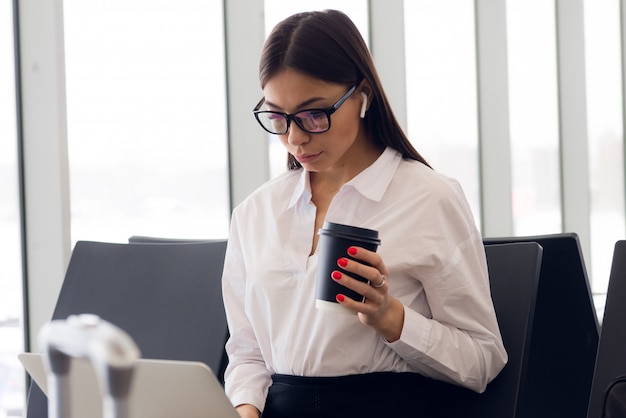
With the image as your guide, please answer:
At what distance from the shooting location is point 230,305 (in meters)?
1.70

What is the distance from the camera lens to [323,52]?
152 centimetres

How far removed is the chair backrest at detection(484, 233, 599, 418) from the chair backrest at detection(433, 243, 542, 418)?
14 centimetres

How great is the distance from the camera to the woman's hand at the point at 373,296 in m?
1.25

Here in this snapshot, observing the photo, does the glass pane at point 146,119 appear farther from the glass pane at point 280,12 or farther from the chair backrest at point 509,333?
the chair backrest at point 509,333

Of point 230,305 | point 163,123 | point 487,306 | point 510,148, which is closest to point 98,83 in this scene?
point 163,123

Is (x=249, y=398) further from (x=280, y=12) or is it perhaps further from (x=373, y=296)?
(x=280, y=12)

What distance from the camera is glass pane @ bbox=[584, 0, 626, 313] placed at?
5.05 metres

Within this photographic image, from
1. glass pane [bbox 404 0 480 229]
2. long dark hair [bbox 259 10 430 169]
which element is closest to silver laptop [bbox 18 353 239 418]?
long dark hair [bbox 259 10 430 169]

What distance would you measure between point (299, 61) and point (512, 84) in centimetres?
343

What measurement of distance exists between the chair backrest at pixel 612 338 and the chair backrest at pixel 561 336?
4.8 inches

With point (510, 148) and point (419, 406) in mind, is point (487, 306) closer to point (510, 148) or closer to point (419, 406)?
point (419, 406)

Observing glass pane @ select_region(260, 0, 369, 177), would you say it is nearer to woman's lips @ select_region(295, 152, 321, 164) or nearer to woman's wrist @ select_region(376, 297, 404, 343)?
woman's lips @ select_region(295, 152, 321, 164)

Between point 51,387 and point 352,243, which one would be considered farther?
point 352,243

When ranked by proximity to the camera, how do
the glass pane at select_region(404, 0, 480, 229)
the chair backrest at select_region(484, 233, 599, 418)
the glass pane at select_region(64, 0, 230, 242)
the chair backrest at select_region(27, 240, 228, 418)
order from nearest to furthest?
the chair backrest at select_region(484, 233, 599, 418) < the chair backrest at select_region(27, 240, 228, 418) < the glass pane at select_region(64, 0, 230, 242) < the glass pane at select_region(404, 0, 480, 229)
